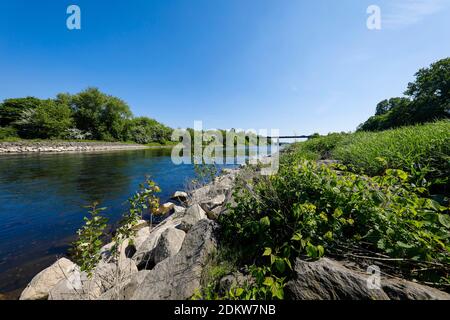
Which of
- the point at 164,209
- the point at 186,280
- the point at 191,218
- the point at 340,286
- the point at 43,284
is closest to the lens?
the point at 340,286

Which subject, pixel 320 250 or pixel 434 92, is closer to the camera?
pixel 320 250

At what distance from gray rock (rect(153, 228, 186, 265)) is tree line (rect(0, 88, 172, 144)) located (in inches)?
1879

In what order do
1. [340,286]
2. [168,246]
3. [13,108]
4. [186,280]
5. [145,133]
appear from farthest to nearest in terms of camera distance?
1. [145,133]
2. [13,108]
3. [168,246]
4. [186,280]
5. [340,286]

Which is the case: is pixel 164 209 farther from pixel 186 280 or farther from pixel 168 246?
pixel 186 280

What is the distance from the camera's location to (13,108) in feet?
129

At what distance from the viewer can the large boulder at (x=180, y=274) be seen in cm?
187

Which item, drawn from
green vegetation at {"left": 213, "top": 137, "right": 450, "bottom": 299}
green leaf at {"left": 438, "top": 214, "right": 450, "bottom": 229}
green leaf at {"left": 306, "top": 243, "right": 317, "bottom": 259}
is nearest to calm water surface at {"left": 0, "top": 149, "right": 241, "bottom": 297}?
green vegetation at {"left": 213, "top": 137, "right": 450, "bottom": 299}

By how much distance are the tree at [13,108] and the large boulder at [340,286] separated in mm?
57797

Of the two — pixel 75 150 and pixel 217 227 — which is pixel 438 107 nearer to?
pixel 217 227

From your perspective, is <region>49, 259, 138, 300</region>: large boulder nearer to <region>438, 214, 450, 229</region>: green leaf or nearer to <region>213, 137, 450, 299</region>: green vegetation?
<region>213, 137, 450, 299</region>: green vegetation

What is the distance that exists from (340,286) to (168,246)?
8.35 feet

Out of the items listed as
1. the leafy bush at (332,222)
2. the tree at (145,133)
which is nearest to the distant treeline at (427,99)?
the leafy bush at (332,222)

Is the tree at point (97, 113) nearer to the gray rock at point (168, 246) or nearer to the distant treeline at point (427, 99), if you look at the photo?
the gray rock at point (168, 246)

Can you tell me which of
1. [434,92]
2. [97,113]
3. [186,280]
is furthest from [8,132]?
[434,92]
